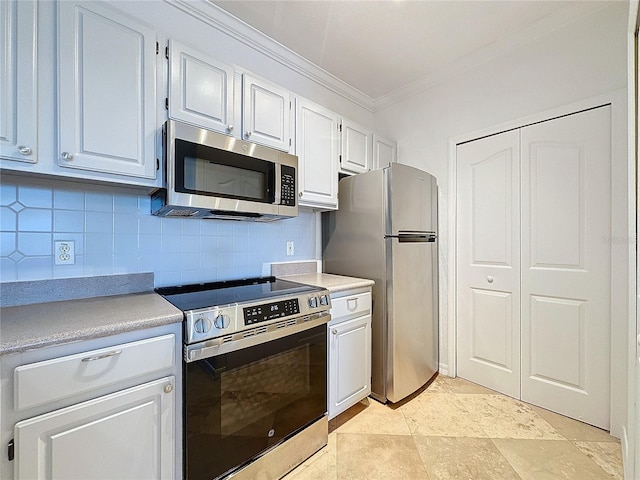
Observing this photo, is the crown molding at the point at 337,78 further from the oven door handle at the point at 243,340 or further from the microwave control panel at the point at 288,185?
the oven door handle at the point at 243,340

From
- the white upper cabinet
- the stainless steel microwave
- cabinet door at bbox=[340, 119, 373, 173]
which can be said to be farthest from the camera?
the white upper cabinet

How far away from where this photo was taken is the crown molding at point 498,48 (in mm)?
1796

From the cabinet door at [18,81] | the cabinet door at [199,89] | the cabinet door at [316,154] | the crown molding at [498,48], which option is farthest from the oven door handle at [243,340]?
the crown molding at [498,48]

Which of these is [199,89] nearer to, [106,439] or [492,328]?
[106,439]

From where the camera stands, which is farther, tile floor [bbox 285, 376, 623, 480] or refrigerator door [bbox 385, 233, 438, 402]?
refrigerator door [bbox 385, 233, 438, 402]

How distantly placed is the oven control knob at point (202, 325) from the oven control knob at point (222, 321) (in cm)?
3

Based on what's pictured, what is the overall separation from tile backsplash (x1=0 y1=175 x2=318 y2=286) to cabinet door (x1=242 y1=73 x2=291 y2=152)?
0.62 metres

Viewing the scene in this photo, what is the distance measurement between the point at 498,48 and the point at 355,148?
131 centimetres

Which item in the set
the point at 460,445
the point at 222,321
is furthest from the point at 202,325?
the point at 460,445

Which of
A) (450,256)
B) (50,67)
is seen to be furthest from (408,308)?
(50,67)

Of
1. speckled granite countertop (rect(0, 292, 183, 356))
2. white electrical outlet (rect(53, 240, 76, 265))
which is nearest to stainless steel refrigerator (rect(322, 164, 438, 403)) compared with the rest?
speckled granite countertop (rect(0, 292, 183, 356))

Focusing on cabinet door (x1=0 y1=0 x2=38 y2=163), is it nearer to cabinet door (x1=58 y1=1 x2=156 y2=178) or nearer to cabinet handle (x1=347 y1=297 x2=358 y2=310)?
cabinet door (x1=58 y1=1 x2=156 y2=178)

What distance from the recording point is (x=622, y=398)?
65.1 inches

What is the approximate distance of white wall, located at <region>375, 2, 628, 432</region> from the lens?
5.67 ft
